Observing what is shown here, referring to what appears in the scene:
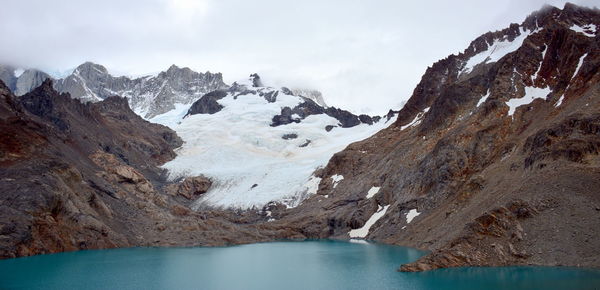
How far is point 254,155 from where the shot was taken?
490 feet

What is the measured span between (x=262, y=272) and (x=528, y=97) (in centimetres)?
4456

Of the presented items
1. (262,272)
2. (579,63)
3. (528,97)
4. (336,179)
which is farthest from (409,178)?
(262,272)

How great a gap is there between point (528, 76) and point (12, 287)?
221 feet

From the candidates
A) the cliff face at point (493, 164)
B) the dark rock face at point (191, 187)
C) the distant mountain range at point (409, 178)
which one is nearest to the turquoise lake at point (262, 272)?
the distant mountain range at point (409, 178)

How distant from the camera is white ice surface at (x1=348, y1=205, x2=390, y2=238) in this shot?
78.4 meters

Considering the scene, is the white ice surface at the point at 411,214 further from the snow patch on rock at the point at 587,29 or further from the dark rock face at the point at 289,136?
the dark rock face at the point at 289,136

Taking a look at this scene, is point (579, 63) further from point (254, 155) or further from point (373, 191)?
point (254, 155)

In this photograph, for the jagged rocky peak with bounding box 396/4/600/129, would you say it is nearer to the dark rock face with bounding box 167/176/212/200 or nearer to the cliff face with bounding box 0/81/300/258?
the cliff face with bounding box 0/81/300/258

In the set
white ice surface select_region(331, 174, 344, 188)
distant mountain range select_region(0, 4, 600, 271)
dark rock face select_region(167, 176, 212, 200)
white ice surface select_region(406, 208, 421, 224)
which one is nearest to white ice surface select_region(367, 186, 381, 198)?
distant mountain range select_region(0, 4, 600, 271)

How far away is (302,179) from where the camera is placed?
113750 millimetres

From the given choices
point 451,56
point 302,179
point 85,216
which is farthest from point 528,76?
point 85,216

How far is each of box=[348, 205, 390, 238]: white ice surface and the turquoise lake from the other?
1199 cm

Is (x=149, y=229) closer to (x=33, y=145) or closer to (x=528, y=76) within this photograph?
(x=33, y=145)

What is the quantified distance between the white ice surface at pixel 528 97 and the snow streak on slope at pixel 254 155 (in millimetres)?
44152
